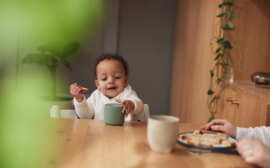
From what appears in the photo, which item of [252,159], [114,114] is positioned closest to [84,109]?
[114,114]

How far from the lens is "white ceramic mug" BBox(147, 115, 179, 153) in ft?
1.78

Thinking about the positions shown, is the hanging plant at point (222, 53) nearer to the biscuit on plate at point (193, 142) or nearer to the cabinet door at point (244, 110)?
the cabinet door at point (244, 110)

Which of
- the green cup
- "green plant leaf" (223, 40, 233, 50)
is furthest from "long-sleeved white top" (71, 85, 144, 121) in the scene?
"green plant leaf" (223, 40, 233, 50)

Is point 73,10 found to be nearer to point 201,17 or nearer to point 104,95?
point 104,95

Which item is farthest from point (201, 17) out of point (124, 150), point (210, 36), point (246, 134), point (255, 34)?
point (124, 150)

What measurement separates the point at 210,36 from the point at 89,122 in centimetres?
142

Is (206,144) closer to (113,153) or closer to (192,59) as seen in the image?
(113,153)

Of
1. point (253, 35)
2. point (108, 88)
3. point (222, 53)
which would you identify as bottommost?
point (108, 88)

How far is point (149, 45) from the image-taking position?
3193mm

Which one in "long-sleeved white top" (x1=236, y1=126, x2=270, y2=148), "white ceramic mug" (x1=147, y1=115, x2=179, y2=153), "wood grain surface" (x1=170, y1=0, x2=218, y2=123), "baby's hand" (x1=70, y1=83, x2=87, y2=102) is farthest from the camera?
"wood grain surface" (x1=170, y1=0, x2=218, y2=123)

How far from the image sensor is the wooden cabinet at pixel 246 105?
4.00 feet

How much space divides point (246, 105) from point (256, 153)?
3.54 feet

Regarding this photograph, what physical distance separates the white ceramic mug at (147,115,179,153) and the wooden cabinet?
0.78m

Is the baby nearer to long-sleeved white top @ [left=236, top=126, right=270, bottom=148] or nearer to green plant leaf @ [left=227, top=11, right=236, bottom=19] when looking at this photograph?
long-sleeved white top @ [left=236, top=126, right=270, bottom=148]
